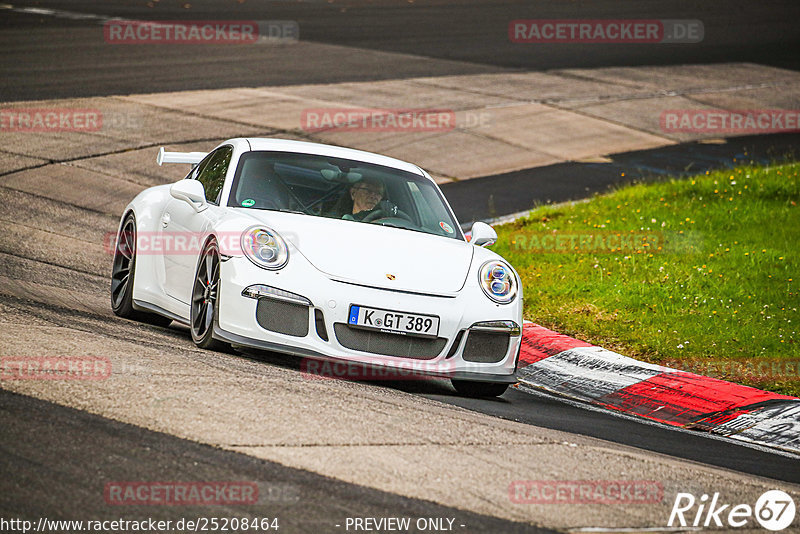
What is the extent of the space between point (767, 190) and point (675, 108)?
28.0ft

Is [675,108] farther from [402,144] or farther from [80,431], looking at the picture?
[80,431]

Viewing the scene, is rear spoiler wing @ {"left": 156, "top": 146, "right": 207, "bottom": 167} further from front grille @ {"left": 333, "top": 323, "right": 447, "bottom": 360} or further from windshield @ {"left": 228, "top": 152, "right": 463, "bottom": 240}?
front grille @ {"left": 333, "top": 323, "right": 447, "bottom": 360}

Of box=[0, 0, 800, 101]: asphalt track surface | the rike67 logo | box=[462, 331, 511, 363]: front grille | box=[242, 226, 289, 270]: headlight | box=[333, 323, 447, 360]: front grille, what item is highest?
box=[0, 0, 800, 101]: asphalt track surface

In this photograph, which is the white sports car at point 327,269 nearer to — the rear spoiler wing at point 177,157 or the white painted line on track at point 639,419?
the rear spoiler wing at point 177,157

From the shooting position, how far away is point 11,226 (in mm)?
10906

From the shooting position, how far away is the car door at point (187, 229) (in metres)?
7.48

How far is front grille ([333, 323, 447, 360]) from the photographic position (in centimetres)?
665

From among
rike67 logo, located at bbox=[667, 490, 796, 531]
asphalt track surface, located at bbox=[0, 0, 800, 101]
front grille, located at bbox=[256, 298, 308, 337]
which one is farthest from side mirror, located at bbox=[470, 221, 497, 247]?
asphalt track surface, located at bbox=[0, 0, 800, 101]

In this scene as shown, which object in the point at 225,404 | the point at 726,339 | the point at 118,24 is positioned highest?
the point at 118,24

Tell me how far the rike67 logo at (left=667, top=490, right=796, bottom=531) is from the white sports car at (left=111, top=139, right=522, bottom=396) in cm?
218

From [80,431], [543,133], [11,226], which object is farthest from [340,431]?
[543,133]

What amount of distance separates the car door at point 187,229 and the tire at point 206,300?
166mm

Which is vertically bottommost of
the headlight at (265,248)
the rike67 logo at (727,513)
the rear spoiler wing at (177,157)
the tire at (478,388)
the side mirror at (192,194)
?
the tire at (478,388)

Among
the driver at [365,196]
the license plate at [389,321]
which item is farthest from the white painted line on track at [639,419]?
the driver at [365,196]
